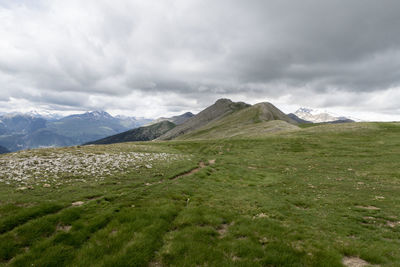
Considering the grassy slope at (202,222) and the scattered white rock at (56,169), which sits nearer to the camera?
the grassy slope at (202,222)

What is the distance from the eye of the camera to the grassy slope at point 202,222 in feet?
29.3

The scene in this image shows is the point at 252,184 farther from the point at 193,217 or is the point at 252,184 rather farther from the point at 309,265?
the point at 309,265

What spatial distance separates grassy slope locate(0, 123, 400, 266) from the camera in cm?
893

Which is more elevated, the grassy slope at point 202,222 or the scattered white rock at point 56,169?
the scattered white rock at point 56,169

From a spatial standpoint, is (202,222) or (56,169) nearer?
(202,222)

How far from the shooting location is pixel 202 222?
41.8 feet

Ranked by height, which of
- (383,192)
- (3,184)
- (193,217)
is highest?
(3,184)

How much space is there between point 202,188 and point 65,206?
13.2m

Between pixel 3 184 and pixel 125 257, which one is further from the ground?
pixel 3 184

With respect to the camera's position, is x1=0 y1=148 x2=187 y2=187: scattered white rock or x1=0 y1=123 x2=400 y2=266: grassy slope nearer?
x1=0 y1=123 x2=400 y2=266: grassy slope

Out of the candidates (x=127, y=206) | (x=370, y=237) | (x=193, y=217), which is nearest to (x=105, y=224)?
(x=127, y=206)

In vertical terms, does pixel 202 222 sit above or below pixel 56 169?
below

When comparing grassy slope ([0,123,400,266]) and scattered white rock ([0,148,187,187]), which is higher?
scattered white rock ([0,148,187,187])

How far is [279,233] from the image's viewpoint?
1148 cm
